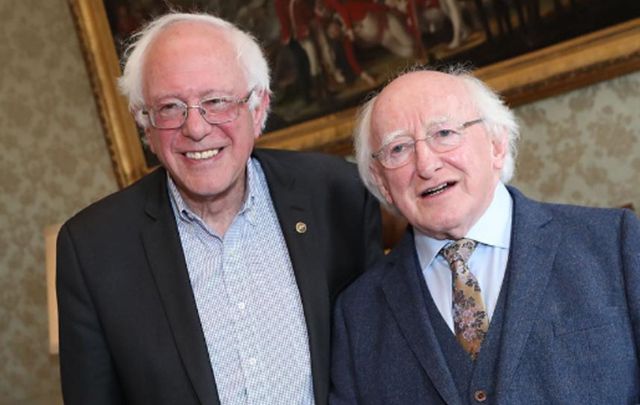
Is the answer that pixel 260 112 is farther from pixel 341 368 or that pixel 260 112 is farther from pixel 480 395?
pixel 480 395

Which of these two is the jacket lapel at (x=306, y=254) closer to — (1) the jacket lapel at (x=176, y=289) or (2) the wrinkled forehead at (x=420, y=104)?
(1) the jacket lapel at (x=176, y=289)

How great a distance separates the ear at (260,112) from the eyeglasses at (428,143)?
1.64 ft

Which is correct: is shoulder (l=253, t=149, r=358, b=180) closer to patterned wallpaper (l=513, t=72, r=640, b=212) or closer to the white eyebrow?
the white eyebrow

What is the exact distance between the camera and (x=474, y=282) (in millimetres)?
2199

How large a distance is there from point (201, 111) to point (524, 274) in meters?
0.99

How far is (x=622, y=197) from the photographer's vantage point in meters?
3.96

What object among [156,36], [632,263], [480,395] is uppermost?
[156,36]

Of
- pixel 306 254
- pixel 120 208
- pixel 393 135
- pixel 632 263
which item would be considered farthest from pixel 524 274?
pixel 120 208

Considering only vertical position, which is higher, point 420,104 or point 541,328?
point 420,104

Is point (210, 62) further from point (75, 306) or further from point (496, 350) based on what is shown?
point (496, 350)

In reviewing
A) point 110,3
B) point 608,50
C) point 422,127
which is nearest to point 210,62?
point 422,127

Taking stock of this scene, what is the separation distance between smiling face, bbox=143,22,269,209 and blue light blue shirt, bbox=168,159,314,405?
0.11 m

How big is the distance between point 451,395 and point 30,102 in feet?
14.2

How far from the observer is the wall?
5.59 metres
